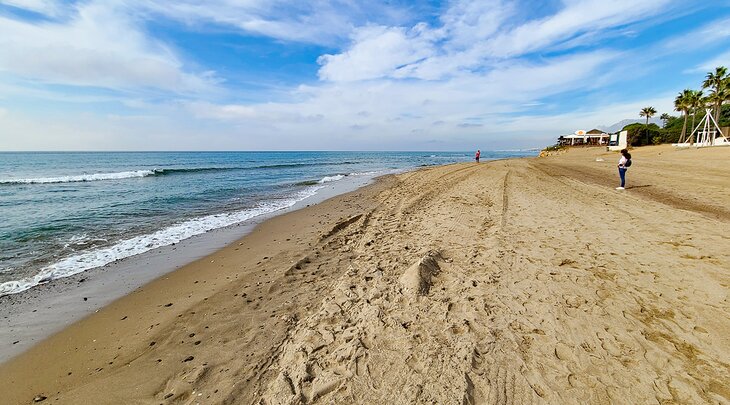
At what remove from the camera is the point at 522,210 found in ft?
31.3

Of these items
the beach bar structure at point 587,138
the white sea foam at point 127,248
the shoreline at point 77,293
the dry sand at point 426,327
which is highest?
the beach bar structure at point 587,138

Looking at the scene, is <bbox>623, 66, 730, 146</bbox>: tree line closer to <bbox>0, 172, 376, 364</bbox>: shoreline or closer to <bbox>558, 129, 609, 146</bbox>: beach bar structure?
<bbox>558, 129, 609, 146</bbox>: beach bar structure

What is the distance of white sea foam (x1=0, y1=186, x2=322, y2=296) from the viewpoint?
20.5 ft

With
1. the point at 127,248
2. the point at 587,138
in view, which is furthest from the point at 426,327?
the point at 587,138

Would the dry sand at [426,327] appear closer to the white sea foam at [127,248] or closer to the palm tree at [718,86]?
the white sea foam at [127,248]

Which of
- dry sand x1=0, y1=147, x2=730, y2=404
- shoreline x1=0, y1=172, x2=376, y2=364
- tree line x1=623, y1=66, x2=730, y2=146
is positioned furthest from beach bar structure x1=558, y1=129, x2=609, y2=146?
shoreline x1=0, y1=172, x2=376, y2=364

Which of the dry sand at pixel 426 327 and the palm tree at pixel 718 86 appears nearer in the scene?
the dry sand at pixel 426 327

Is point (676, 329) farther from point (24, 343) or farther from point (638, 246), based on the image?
point (24, 343)

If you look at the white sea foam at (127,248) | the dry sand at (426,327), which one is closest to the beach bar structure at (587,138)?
the dry sand at (426,327)

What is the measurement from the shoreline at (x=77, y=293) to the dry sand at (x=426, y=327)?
364 mm

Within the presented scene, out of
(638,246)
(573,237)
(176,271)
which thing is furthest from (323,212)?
(638,246)

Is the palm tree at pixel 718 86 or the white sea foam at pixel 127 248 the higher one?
the palm tree at pixel 718 86

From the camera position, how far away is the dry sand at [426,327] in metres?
2.88

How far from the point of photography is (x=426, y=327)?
372 cm
